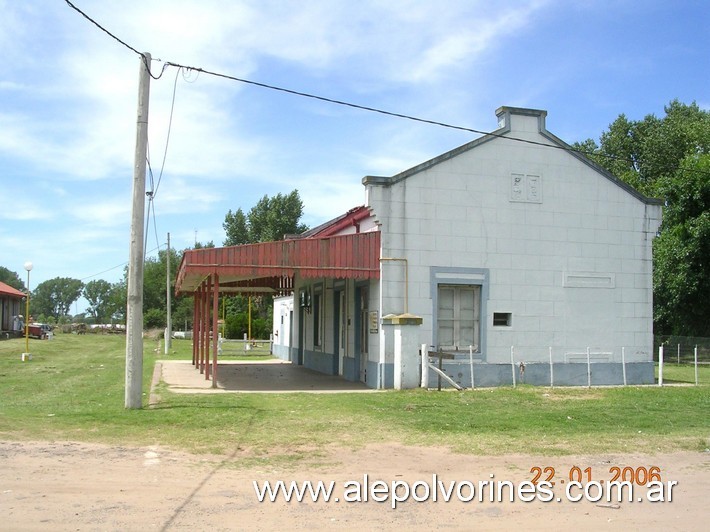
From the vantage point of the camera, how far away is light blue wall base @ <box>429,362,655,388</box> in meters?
18.8

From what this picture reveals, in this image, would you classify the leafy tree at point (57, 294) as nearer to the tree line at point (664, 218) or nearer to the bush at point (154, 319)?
the tree line at point (664, 218)

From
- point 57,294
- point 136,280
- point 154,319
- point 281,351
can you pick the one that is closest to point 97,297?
point 57,294

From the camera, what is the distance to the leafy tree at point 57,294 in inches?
6732

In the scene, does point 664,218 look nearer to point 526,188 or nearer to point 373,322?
point 526,188

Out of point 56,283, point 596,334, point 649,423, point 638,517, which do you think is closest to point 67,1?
point 638,517

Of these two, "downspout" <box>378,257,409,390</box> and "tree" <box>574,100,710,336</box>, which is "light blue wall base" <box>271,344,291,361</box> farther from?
"tree" <box>574,100,710,336</box>

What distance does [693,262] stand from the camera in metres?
34.7

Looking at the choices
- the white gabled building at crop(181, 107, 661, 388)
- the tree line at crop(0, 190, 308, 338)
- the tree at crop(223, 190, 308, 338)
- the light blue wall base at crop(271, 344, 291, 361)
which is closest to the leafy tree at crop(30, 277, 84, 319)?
the tree line at crop(0, 190, 308, 338)

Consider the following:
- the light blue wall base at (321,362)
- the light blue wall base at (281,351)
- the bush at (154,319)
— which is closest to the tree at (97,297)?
the bush at (154,319)

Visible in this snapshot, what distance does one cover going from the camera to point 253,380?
20953 mm

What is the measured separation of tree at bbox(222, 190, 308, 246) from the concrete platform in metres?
38.3

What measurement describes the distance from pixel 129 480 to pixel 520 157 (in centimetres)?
1441

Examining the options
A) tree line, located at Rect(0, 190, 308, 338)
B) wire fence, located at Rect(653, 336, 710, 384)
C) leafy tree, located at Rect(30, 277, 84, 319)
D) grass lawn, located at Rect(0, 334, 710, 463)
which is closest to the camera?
grass lawn, located at Rect(0, 334, 710, 463)

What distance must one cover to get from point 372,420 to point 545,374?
8153 millimetres
